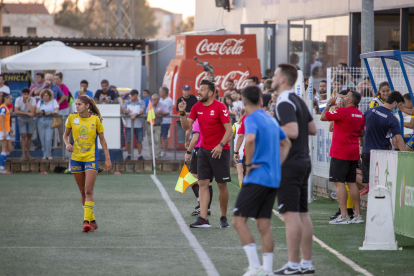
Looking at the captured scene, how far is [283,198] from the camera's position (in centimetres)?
598

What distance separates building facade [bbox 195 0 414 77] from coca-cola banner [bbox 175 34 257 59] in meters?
0.95

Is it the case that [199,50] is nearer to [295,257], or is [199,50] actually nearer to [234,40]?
[234,40]

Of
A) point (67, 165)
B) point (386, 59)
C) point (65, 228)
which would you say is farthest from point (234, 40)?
point (65, 228)

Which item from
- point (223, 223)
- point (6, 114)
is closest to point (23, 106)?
point (6, 114)

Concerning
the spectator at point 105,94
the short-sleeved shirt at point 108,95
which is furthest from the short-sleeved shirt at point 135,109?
the short-sleeved shirt at point 108,95

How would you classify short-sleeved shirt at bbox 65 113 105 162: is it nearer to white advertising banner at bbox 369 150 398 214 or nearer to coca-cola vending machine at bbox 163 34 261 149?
white advertising banner at bbox 369 150 398 214

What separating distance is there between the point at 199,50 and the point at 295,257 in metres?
17.2

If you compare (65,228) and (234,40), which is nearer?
(65,228)

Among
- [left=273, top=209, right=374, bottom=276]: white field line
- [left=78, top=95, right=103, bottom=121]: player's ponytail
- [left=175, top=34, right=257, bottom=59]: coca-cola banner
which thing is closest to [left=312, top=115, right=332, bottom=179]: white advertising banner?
[left=273, top=209, right=374, bottom=276]: white field line

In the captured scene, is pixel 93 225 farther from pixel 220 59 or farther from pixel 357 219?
pixel 220 59

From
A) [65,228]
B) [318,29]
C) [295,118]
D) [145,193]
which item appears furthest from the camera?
[318,29]

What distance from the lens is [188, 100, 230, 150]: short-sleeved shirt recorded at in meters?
9.04

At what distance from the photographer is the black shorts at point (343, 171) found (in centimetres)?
943

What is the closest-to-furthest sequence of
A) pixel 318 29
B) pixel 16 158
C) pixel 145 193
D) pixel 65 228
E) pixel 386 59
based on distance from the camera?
pixel 65 228 → pixel 386 59 → pixel 145 193 → pixel 16 158 → pixel 318 29
